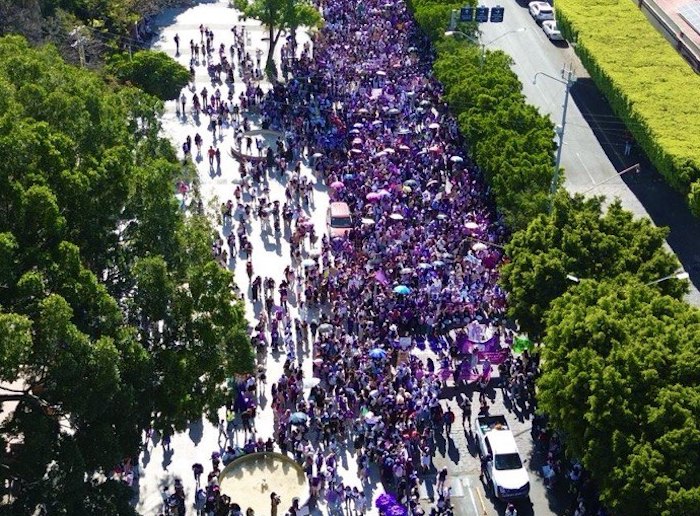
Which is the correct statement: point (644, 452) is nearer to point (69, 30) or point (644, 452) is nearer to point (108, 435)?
point (108, 435)

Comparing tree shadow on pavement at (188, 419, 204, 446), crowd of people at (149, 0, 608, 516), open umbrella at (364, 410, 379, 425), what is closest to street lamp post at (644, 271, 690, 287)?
crowd of people at (149, 0, 608, 516)

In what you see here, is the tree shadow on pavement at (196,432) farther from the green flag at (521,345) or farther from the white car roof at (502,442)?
the green flag at (521,345)

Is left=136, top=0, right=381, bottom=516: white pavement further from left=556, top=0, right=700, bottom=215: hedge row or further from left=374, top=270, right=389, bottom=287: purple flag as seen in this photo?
left=556, top=0, right=700, bottom=215: hedge row

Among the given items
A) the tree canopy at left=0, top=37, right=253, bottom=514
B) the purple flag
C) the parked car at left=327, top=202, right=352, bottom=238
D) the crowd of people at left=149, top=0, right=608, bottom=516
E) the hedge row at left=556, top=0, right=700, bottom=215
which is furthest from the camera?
the hedge row at left=556, top=0, right=700, bottom=215

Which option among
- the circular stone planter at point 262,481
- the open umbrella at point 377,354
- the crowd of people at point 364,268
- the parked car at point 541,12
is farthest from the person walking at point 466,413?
the parked car at point 541,12

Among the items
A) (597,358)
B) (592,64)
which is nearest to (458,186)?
(592,64)
